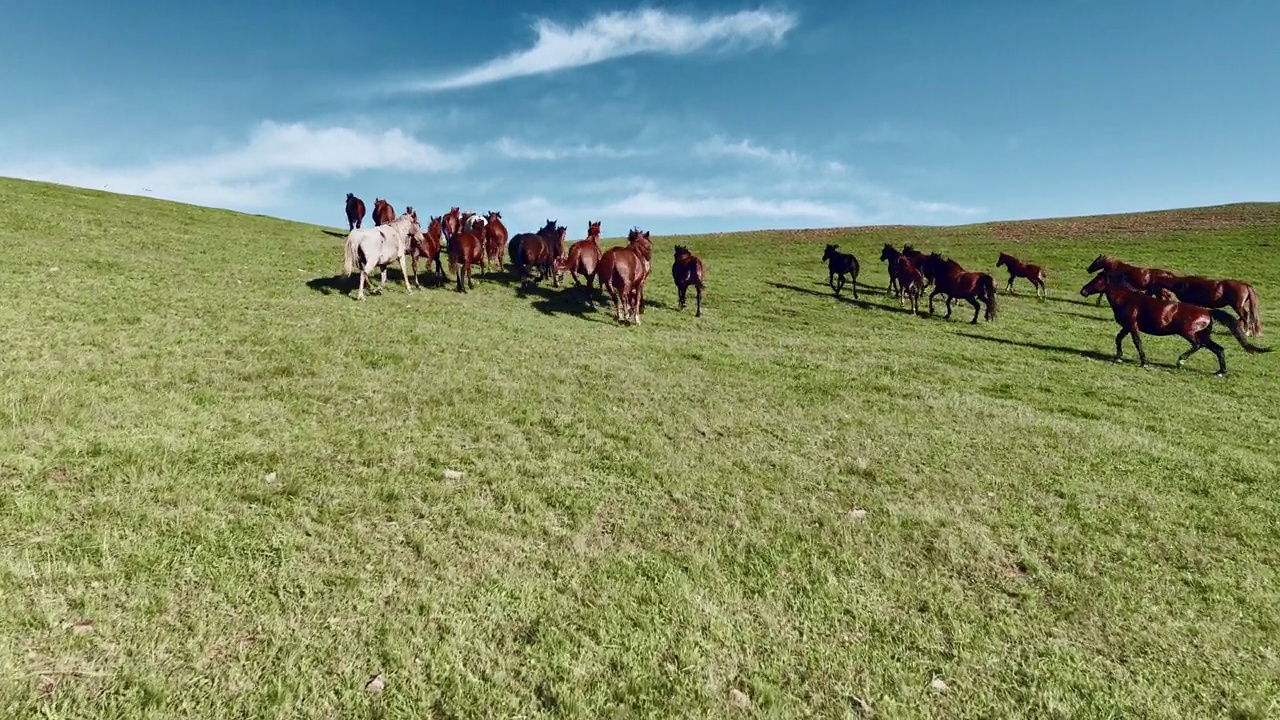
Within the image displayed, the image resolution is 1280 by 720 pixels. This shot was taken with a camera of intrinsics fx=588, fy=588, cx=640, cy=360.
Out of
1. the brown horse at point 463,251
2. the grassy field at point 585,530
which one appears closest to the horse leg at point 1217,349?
the grassy field at point 585,530

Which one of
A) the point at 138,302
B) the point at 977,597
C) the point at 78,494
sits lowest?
the point at 977,597

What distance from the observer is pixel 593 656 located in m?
3.76

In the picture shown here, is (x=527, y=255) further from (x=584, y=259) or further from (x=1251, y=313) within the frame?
(x=1251, y=313)

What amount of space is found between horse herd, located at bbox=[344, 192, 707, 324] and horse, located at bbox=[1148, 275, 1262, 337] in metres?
15.3

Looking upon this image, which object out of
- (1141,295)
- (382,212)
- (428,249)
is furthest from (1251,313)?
(382,212)

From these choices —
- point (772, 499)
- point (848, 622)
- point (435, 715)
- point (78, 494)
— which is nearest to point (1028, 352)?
point (772, 499)

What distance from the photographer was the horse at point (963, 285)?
18.2m

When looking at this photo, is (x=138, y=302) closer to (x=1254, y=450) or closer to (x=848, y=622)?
(x=848, y=622)

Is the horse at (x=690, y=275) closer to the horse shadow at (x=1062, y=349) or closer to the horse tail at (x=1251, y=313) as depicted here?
the horse shadow at (x=1062, y=349)

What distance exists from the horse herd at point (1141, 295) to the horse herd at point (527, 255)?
26.9 ft

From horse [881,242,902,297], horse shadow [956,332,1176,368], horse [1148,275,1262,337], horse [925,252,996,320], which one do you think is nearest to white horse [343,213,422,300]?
horse shadow [956,332,1176,368]

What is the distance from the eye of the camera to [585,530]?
5.25m

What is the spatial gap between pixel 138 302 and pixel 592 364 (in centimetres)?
840

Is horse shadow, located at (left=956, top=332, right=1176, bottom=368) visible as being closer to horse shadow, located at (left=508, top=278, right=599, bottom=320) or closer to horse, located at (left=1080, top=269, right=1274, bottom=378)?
horse, located at (left=1080, top=269, right=1274, bottom=378)
